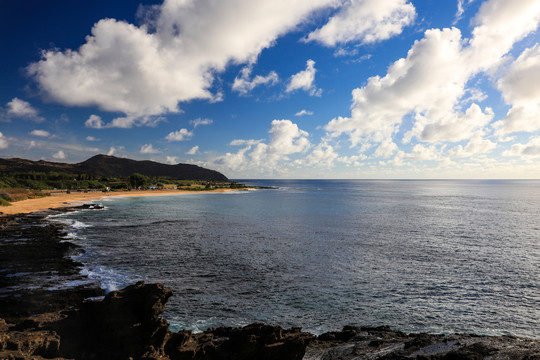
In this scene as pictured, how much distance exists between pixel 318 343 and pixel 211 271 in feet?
48.6

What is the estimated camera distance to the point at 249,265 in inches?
1152

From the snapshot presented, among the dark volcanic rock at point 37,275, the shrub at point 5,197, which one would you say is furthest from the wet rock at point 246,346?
the shrub at point 5,197

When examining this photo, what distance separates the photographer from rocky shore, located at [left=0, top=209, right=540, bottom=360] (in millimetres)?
11711

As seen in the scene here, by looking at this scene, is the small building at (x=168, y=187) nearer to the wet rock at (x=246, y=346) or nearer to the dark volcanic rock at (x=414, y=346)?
the wet rock at (x=246, y=346)

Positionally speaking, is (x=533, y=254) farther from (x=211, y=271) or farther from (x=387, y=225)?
(x=211, y=271)

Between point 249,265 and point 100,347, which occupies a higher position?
point 100,347

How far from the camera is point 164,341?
12461 mm

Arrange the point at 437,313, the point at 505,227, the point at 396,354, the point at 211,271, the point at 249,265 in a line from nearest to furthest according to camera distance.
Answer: the point at 396,354
the point at 437,313
the point at 211,271
the point at 249,265
the point at 505,227

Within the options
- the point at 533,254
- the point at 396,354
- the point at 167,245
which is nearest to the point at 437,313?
the point at 396,354

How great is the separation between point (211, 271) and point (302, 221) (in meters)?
37.6

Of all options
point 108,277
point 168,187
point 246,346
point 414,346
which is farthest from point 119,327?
point 168,187

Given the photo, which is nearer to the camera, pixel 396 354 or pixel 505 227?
pixel 396 354

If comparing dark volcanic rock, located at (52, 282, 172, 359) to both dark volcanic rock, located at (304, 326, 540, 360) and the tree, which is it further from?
the tree

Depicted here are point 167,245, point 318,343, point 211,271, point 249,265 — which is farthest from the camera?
point 167,245
